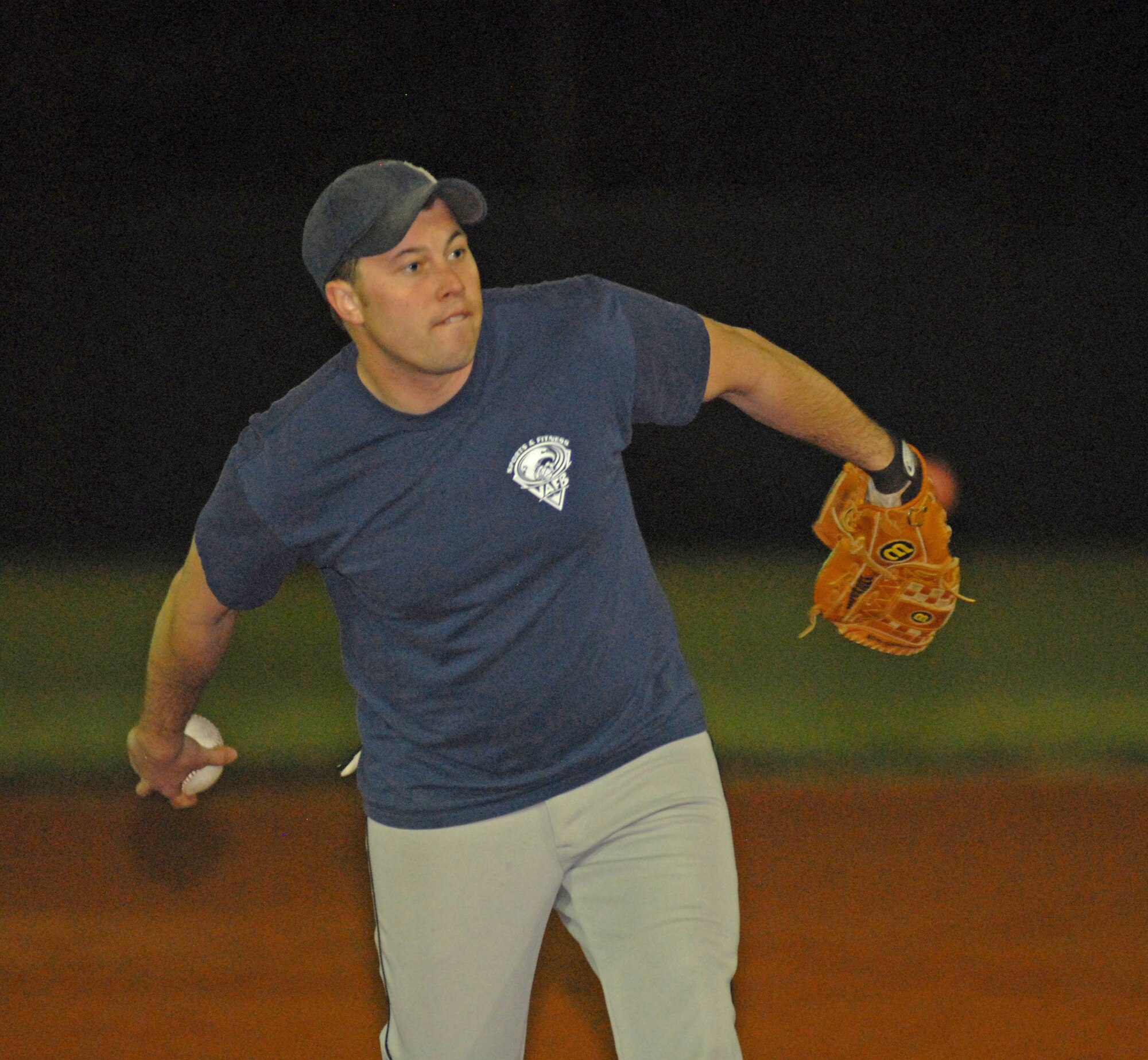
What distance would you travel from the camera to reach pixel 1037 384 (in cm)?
936

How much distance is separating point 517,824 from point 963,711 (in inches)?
184

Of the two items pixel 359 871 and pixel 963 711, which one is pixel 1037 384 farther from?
pixel 359 871

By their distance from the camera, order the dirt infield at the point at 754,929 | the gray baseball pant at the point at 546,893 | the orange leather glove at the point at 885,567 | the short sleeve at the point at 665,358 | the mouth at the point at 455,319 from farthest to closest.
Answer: the dirt infield at the point at 754,929 < the orange leather glove at the point at 885,567 < the short sleeve at the point at 665,358 < the gray baseball pant at the point at 546,893 < the mouth at the point at 455,319

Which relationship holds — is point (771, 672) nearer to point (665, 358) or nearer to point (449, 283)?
point (665, 358)

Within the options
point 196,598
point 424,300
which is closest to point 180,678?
point 196,598

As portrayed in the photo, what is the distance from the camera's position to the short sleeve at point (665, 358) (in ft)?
8.95

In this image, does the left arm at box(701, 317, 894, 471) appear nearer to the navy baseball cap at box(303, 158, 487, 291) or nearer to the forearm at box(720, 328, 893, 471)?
the forearm at box(720, 328, 893, 471)

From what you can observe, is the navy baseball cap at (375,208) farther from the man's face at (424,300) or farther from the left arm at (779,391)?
the left arm at (779,391)

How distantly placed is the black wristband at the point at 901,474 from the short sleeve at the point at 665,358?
66 cm

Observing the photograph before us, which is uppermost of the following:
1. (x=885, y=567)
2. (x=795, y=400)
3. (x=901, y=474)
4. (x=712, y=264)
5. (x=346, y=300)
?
(x=346, y=300)

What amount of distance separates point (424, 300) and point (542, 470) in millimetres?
362

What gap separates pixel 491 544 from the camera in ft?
8.44

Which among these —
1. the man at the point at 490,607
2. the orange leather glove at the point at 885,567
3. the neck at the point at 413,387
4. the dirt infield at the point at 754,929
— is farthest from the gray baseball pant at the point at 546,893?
the dirt infield at the point at 754,929

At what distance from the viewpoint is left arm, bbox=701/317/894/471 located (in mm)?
2859
